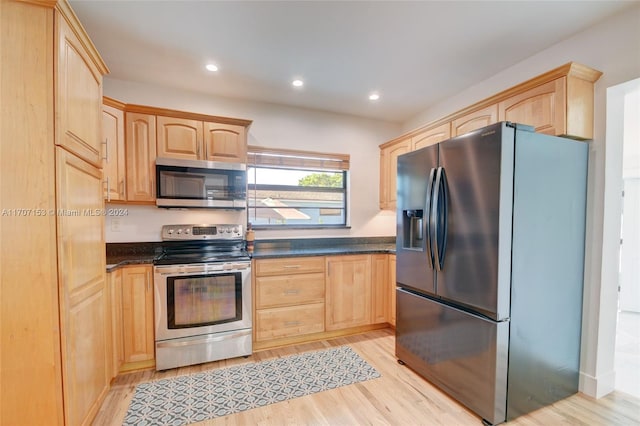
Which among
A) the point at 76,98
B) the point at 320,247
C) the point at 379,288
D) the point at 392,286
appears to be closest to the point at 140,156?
the point at 76,98

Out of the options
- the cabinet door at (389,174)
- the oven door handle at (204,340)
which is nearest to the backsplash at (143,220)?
the oven door handle at (204,340)

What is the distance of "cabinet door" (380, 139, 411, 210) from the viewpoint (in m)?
3.46

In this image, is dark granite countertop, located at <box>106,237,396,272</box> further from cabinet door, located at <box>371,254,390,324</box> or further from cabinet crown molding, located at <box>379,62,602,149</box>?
cabinet crown molding, located at <box>379,62,602,149</box>

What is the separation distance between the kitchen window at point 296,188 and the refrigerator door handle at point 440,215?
1.78 metres

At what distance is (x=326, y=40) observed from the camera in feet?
6.82

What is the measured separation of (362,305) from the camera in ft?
9.95

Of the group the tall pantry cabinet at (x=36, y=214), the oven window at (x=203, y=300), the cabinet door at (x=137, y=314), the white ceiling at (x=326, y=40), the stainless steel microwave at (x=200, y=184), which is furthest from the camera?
the stainless steel microwave at (x=200, y=184)

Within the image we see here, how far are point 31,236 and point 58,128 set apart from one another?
51cm

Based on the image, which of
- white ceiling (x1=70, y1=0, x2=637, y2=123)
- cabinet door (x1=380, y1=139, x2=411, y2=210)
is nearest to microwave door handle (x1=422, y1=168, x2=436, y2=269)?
white ceiling (x1=70, y1=0, x2=637, y2=123)

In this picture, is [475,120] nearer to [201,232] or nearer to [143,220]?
[201,232]

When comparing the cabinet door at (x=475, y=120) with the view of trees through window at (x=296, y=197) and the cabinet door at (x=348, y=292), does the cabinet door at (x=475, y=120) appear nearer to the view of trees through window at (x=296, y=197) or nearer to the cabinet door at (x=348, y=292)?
the view of trees through window at (x=296, y=197)

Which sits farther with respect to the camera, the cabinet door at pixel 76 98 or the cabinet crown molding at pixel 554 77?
the cabinet crown molding at pixel 554 77

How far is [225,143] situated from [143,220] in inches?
45.1

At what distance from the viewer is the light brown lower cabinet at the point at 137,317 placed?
222cm
